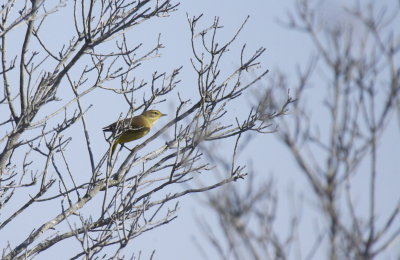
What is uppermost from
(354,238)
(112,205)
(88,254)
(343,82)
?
(112,205)

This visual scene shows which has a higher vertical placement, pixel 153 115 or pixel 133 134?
pixel 153 115

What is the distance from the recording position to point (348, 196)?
4070 millimetres

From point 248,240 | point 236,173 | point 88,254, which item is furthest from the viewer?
point 236,173

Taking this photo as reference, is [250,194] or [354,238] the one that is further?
[250,194]

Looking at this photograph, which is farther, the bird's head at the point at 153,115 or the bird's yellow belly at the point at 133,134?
the bird's head at the point at 153,115

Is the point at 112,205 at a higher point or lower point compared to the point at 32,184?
lower

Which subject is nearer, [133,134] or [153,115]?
[133,134]

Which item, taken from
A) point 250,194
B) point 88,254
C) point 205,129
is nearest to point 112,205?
point 88,254

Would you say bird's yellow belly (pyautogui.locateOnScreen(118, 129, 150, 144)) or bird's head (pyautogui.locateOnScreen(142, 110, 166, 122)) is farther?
bird's head (pyautogui.locateOnScreen(142, 110, 166, 122))

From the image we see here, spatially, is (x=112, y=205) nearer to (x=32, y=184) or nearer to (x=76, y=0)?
(x=32, y=184)

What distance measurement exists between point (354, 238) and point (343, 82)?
94 centimetres

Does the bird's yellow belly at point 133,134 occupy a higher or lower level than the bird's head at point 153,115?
lower

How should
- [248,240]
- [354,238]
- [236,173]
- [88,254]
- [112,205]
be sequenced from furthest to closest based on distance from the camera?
[236,173] < [112,205] < [88,254] < [248,240] < [354,238]

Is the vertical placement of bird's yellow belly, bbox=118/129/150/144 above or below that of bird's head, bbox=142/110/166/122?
below
